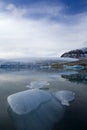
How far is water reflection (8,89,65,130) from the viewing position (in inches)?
193

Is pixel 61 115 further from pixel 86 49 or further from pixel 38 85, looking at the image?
pixel 86 49

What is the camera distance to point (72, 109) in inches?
247

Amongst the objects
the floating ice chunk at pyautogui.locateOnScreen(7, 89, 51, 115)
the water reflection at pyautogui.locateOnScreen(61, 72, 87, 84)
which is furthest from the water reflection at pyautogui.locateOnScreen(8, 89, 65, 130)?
the water reflection at pyautogui.locateOnScreen(61, 72, 87, 84)

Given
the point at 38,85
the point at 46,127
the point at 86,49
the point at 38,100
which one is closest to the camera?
the point at 46,127

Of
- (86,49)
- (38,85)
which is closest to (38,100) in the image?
(38,85)

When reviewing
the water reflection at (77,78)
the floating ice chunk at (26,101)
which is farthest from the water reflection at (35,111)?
the water reflection at (77,78)

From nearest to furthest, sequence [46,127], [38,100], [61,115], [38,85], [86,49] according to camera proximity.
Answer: [46,127]
[61,115]
[38,100]
[38,85]
[86,49]

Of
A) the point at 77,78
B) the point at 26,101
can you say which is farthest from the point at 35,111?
the point at 77,78

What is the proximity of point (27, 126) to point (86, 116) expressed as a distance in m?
2.03

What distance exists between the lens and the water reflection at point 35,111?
4.89 metres

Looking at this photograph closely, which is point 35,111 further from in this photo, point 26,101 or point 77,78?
point 77,78

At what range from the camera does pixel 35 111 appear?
213 inches

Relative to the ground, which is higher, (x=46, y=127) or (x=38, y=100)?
(x=38, y=100)

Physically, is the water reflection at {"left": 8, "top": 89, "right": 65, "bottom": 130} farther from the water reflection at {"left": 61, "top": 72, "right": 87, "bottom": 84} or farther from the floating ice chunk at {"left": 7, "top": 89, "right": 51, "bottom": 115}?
the water reflection at {"left": 61, "top": 72, "right": 87, "bottom": 84}
